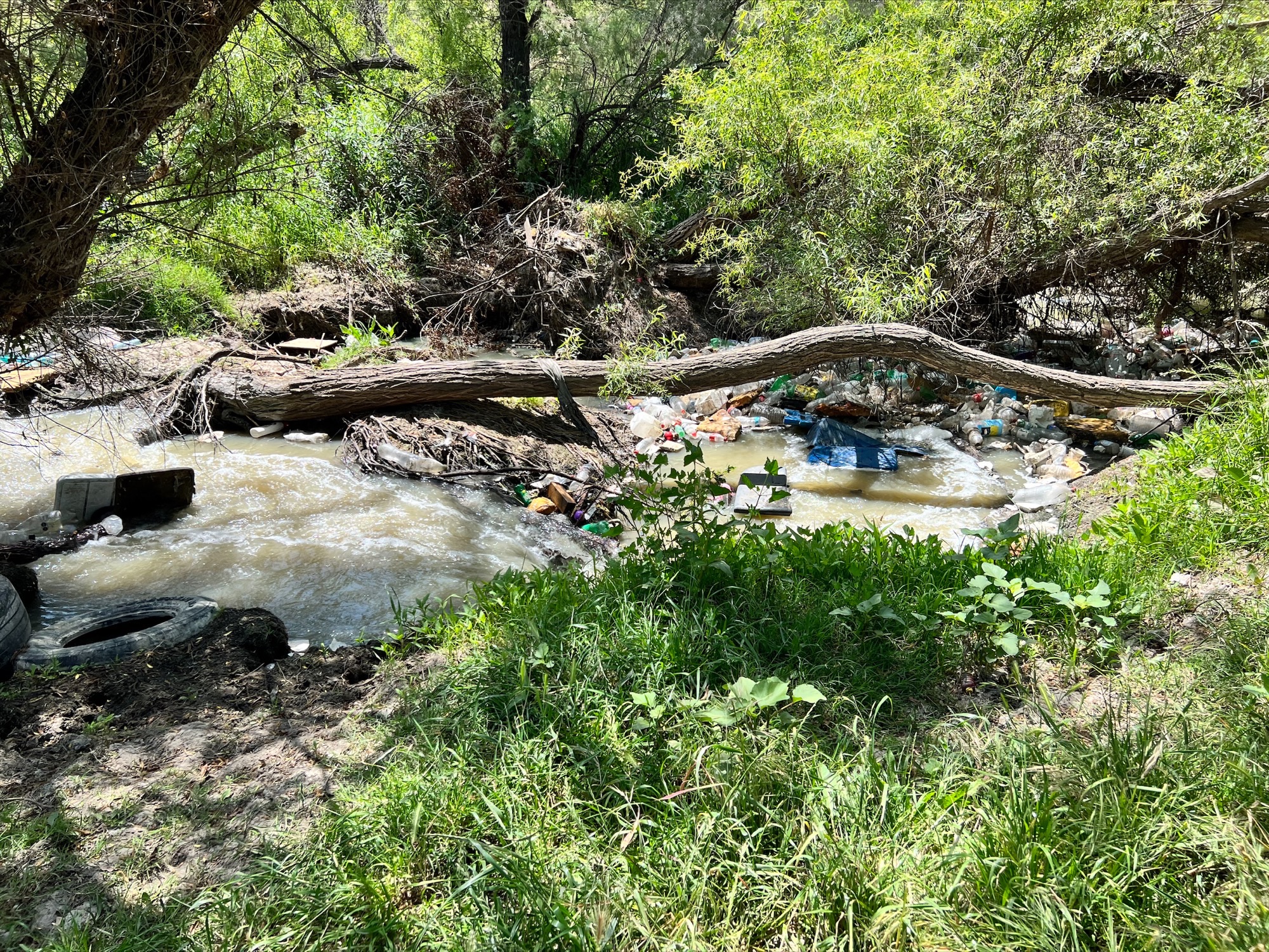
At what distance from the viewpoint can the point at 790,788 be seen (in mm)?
1979

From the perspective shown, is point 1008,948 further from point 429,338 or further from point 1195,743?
point 429,338

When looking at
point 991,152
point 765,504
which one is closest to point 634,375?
point 765,504

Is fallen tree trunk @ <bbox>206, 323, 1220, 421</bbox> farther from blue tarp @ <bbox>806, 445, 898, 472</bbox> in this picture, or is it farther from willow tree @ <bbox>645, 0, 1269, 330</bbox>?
blue tarp @ <bbox>806, 445, 898, 472</bbox>

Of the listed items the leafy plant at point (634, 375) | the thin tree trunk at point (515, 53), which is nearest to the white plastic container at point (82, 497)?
the leafy plant at point (634, 375)

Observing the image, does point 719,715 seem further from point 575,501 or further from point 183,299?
point 183,299

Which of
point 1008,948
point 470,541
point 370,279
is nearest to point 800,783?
point 1008,948

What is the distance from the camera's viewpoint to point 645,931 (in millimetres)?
1624

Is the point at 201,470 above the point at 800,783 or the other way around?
above

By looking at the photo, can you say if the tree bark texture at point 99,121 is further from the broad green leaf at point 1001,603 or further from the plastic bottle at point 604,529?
the broad green leaf at point 1001,603

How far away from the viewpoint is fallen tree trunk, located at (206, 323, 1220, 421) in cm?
620

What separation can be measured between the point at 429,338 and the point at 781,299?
146 inches

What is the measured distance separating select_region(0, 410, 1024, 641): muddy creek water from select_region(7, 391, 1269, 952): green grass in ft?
5.52

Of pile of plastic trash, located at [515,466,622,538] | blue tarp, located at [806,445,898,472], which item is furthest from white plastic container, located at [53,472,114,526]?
blue tarp, located at [806,445,898,472]

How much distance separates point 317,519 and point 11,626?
7.00 ft
